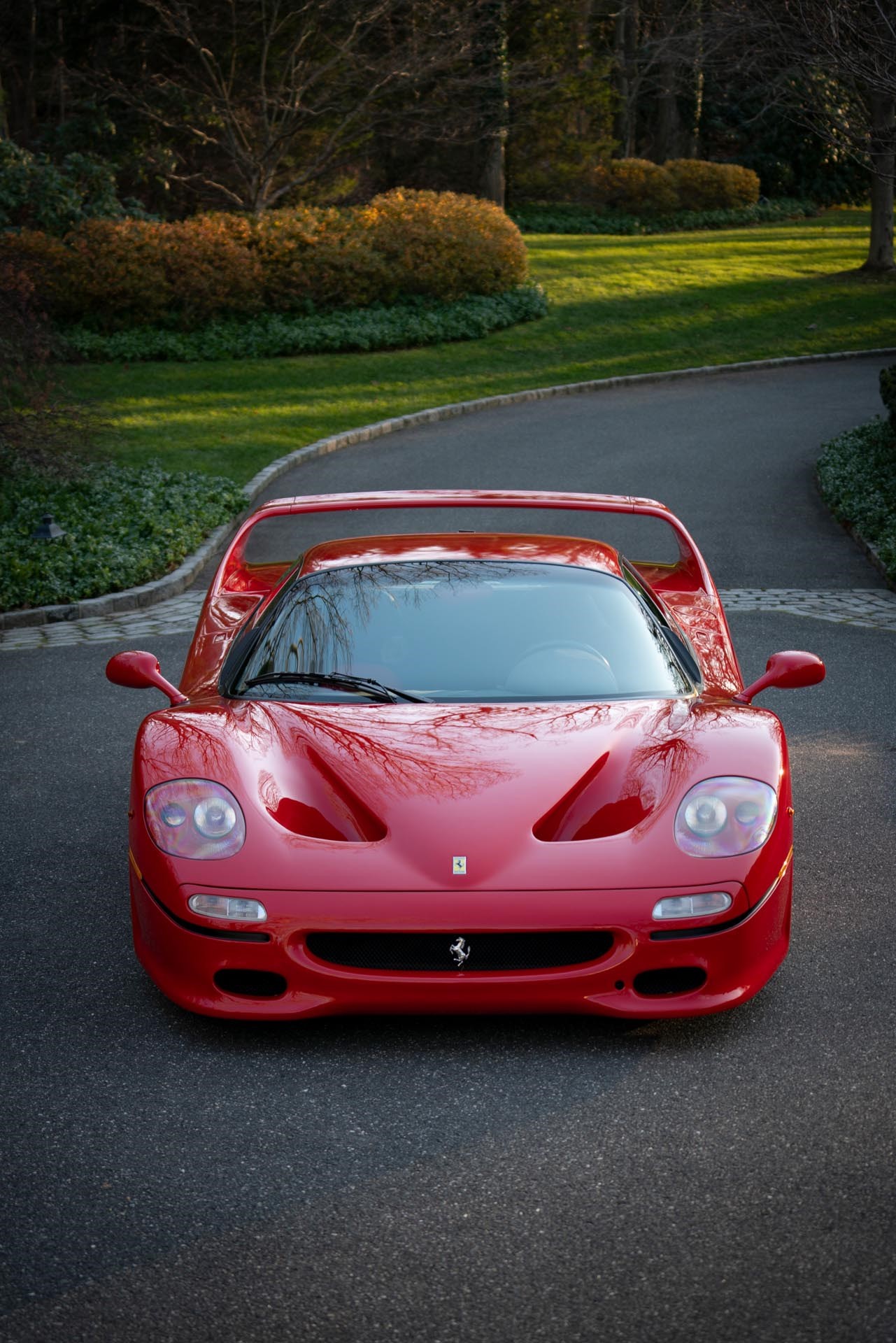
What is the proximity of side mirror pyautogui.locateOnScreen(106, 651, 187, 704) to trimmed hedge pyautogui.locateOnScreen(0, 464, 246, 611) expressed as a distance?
5417 millimetres

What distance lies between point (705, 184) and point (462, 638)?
37.6 metres

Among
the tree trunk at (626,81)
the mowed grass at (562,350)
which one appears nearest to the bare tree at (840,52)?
the mowed grass at (562,350)

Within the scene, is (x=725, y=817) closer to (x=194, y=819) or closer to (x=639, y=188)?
(x=194, y=819)

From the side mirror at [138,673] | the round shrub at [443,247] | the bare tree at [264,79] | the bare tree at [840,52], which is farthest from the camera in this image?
the bare tree at [264,79]

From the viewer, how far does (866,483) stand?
1334 cm

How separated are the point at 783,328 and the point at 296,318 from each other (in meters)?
9.08

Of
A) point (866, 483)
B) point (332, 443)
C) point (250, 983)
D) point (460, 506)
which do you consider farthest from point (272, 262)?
point (250, 983)

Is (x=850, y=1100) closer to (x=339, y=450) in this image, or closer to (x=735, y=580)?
(x=735, y=580)

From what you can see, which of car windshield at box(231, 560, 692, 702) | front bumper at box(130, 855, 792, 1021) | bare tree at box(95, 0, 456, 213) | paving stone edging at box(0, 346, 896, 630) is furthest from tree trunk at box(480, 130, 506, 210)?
front bumper at box(130, 855, 792, 1021)

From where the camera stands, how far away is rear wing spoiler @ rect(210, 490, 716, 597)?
5.44 meters

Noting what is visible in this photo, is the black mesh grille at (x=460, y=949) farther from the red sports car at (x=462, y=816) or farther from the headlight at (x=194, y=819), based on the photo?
the headlight at (x=194, y=819)

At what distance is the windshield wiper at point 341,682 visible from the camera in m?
4.48

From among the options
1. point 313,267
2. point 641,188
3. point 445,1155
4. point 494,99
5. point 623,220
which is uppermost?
point 494,99

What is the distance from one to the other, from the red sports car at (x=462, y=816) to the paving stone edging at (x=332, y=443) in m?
5.36
